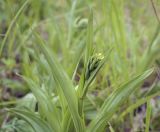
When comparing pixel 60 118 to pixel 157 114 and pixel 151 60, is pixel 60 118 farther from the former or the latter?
pixel 151 60

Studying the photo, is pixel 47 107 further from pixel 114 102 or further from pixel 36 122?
pixel 114 102

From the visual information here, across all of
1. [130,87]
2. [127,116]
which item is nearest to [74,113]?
[130,87]

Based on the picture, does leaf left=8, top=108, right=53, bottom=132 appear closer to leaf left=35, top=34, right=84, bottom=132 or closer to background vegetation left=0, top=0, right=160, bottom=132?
background vegetation left=0, top=0, right=160, bottom=132

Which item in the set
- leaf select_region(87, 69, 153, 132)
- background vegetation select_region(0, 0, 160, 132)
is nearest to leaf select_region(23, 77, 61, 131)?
background vegetation select_region(0, 0, 160, 132)

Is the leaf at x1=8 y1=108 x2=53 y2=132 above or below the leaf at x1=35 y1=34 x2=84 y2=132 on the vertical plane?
below

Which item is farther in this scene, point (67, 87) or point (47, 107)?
point (47, 107)

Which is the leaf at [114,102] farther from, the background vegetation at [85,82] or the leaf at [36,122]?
the leaf at [36,122]

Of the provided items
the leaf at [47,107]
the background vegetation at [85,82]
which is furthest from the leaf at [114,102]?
the leaf at [47,107]

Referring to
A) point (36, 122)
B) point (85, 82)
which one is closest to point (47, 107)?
point (36, 122)
